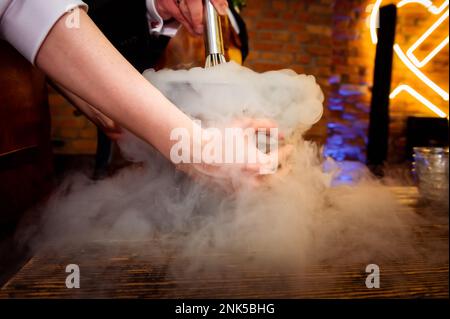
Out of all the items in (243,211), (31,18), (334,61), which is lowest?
(243,211)

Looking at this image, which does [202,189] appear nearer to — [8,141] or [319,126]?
[8,141]

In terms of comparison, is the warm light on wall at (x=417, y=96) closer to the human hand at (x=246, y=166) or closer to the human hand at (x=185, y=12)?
the human hand at (x=185, y=12)

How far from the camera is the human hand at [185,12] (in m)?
1.20

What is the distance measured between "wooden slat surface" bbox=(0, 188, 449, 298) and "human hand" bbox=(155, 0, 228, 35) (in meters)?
0.90

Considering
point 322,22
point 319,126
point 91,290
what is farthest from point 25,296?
point 322,22

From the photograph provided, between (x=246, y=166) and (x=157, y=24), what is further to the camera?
(x=157, y=24)

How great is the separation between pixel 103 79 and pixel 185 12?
80 centimetres

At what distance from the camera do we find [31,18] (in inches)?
21.6

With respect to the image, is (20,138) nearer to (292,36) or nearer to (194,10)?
(194,10)

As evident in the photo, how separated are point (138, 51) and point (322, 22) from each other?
9.25 ft

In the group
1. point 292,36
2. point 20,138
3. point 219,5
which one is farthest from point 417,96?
point 20,138

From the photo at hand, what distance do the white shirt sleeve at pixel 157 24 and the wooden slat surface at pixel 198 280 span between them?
0.96 metres

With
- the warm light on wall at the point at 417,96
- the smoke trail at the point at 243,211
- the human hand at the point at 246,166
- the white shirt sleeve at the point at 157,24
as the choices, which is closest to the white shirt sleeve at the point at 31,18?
the smoke trail at the point at 243,211

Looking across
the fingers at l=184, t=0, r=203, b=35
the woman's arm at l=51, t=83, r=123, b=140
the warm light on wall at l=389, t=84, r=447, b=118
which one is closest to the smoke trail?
the woman's arm at l=51, t=83, r=123, b=140
